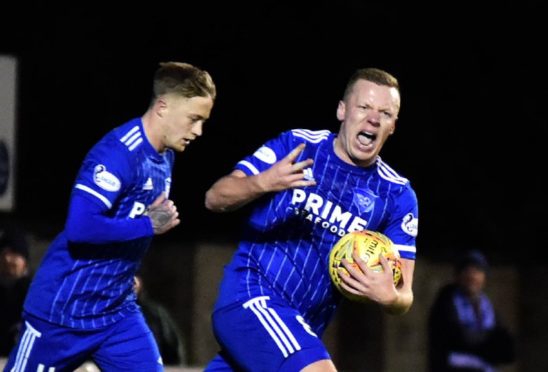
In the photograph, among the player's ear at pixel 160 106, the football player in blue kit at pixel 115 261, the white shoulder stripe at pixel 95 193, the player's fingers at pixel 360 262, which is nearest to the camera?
the player's fingers at pixel 360 262

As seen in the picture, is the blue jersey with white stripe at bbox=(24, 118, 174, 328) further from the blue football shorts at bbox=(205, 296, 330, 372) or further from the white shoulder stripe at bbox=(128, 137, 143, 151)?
→ the blue football shorts at bbox=(205, 296, 330, 372)

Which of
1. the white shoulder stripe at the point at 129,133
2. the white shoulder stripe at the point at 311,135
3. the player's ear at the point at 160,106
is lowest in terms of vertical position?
the white shoulder stripe at the point at 129,133

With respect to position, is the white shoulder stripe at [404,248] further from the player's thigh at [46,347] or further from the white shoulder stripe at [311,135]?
the player's thigh at [46,347]

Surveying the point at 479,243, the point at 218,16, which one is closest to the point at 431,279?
the point at 479,243

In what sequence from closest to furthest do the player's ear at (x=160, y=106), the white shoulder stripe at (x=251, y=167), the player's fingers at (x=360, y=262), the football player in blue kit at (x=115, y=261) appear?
the player's fingers at (x=360, y=262) < the white shoulder stripe at (x=251, y=167) < the football player in blue kit at (x=115, y=261) < the player's ear at (x=160, y=106)

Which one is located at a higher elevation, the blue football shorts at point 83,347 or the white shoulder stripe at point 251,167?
the white shoulder stripe at point 251,167

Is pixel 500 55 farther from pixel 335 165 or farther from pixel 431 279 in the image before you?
pixel 335 165

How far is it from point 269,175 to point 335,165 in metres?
0.79

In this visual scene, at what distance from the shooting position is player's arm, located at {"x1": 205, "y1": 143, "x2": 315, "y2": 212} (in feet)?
20.1

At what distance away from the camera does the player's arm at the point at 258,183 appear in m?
6.14

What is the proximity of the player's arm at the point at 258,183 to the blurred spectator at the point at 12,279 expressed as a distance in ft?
12.3

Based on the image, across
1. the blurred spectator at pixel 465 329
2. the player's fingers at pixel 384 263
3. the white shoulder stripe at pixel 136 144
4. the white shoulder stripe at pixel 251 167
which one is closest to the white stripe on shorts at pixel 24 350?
the white shoulder stripe at pixel 136 144

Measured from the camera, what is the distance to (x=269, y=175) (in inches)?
243

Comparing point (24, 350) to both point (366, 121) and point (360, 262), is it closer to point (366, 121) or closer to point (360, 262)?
point (360, 262)
